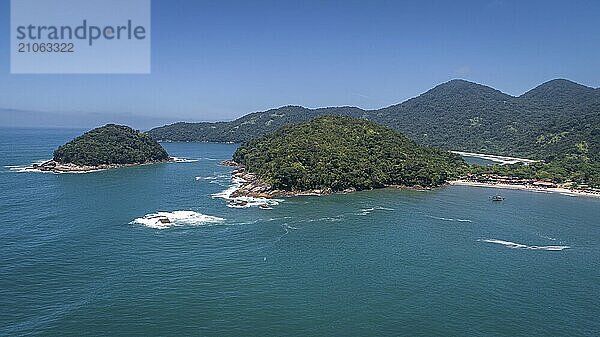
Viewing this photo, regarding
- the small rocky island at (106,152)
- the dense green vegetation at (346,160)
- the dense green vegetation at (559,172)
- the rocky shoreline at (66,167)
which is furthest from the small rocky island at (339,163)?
the rocky shoreline at (66,167)

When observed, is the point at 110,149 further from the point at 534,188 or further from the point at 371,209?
the point at 534,188

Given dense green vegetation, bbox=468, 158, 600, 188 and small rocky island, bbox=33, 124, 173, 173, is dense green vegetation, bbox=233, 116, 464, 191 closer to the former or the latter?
dense green vegetation, bbox=468, 158, 600, 188

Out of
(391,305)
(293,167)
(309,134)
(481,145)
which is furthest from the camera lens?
(481,145)

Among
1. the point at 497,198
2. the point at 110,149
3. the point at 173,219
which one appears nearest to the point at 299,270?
the point at 173,219

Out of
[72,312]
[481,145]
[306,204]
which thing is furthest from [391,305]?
[481,145]

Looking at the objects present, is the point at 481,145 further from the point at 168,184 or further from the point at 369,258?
the point at 369,258

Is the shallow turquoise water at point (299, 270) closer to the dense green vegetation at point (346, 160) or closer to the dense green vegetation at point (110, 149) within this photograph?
the dense green vegetation at point (346, 160)

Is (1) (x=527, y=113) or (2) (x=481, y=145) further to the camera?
(1) (x=527, y=113)
